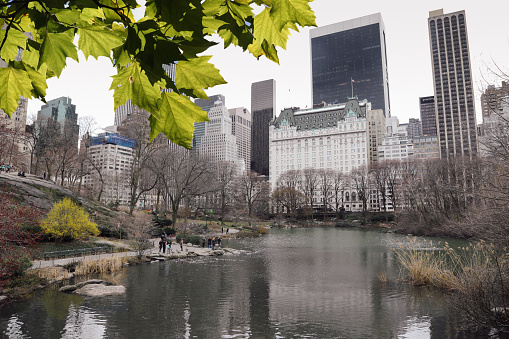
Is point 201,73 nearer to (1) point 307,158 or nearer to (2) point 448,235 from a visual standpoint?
(2) point 448,235

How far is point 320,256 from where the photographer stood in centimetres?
2717

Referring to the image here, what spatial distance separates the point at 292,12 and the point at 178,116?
2.43 feet

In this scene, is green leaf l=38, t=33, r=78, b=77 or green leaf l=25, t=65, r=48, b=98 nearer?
green leaf l=38, t=33, r=78, b=77

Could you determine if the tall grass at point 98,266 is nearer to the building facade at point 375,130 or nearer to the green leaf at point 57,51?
the green leaf at point 57,51

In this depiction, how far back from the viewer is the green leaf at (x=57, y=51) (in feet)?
4.33

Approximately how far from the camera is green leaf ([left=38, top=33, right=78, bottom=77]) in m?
1.32

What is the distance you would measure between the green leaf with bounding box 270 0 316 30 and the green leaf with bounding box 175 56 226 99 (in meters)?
0.47

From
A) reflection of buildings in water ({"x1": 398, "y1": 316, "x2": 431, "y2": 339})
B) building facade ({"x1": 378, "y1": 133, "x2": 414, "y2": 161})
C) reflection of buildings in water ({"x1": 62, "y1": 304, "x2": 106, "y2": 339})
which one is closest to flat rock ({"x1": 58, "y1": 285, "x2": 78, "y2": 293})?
reflection of buildings in water ({"x1": 62, "y1": 304, "x2": 106, "y2": 339})

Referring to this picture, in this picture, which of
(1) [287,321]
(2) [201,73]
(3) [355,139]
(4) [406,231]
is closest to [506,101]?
(1) [287,321]

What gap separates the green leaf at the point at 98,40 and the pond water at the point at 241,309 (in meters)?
10.4

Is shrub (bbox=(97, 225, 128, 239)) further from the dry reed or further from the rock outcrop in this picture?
the rock outcrop

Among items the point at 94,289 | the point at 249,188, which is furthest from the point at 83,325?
the point at 249,188

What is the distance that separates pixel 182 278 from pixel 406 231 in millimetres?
41994

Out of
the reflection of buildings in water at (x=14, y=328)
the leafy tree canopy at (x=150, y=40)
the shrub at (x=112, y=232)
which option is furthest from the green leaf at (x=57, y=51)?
the shrub at (x=112, y=232)
